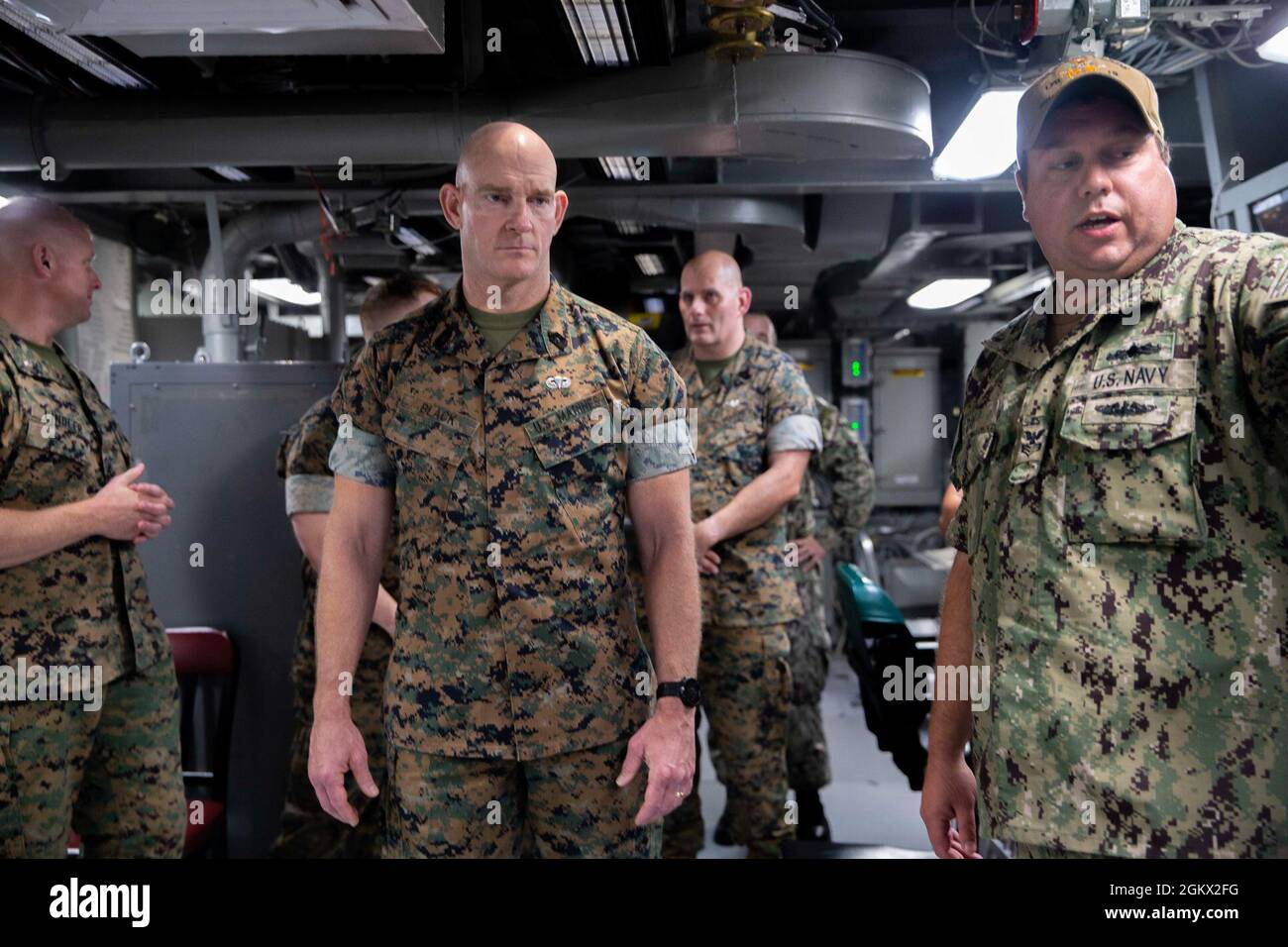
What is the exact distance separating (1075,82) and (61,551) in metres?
2.10

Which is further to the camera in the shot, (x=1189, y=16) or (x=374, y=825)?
(x=374, y=825)

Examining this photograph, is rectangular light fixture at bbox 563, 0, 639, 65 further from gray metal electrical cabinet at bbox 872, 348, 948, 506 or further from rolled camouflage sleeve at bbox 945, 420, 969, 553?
gray metal electrical cabinet at bbox 872, 348, 948, 506

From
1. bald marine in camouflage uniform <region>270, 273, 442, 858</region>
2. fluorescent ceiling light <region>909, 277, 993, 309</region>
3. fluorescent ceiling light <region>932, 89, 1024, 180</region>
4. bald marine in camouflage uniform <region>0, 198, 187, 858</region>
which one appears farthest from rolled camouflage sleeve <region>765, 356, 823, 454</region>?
fluorescent ceiling light <region>909, 277, 993, 309</region>

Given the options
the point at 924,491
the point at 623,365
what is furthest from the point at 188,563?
the point at 924,491

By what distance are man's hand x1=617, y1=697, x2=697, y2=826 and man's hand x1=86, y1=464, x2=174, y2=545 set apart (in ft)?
3.89

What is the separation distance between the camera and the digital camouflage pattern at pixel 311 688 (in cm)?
232

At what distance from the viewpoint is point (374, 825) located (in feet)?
9.02

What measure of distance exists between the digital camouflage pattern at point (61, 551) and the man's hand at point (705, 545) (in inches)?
55.6

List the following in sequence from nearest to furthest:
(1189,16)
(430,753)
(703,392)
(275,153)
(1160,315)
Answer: (1160,315), (430,753), (1189,16), (275,153), (703,392)

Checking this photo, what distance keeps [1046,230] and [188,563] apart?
2668mm

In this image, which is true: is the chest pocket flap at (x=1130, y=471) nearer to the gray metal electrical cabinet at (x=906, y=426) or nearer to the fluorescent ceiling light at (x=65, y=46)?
the fluorescent ceiling light at (x=65, y=46)

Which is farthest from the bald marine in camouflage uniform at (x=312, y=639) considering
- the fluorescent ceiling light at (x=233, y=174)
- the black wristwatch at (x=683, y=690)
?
the fluorescent ceiling light at (x=233, y=174)

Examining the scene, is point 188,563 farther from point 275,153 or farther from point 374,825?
point 275,153

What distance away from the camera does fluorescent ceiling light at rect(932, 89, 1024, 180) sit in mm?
2543
